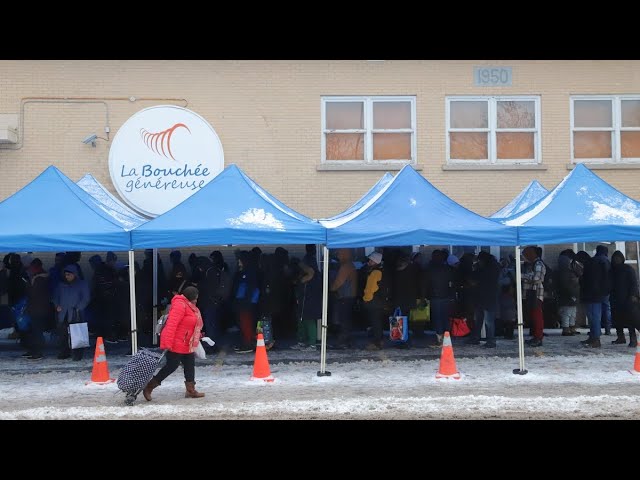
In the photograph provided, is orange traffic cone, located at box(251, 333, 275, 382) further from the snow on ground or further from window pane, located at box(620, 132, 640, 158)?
window pane, located at box(620, 132, 640, 158)

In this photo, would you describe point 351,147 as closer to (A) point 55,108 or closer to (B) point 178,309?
(A) point 55,108

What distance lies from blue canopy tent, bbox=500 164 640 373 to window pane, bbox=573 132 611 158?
3.63 m

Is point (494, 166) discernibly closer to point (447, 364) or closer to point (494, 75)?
point (494, 75)

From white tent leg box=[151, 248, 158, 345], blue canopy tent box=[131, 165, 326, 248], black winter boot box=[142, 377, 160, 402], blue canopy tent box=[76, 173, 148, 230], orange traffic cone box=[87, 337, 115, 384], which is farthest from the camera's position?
white tent leg box=[151, 248, 158, 345]

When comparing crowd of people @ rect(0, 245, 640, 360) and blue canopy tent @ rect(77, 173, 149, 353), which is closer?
blue canopy tent @ rect(77, 173, 149, 353)

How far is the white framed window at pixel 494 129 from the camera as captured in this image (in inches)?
599

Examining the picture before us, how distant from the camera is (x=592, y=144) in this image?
1540 centimetres

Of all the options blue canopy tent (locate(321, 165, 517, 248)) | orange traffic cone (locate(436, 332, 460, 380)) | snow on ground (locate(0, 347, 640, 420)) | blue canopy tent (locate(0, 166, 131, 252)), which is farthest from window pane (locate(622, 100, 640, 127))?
blue canopy tent (locate(0, 166, 131, 252))

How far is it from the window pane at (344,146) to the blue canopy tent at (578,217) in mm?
4294

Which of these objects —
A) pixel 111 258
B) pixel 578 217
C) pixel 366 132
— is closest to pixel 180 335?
pixel 111 258

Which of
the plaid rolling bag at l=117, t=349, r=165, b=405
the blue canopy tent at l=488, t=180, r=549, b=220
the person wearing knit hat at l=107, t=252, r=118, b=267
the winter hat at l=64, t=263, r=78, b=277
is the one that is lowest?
the plaid rolling bag at l=117, t=349, r=165, b=405

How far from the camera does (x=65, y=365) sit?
1179cm

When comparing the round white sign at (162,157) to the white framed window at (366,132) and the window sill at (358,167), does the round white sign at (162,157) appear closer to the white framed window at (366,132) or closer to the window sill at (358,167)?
the window sill at (358,167)

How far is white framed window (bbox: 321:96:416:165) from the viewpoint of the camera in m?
15.1
